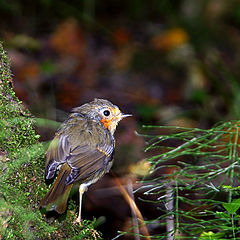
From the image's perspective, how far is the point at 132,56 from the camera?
8.69m

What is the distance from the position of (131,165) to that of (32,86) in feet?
9.59

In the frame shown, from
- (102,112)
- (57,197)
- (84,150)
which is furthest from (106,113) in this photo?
(57,197)

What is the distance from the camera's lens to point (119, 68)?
8.52m

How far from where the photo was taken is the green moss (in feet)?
7.56

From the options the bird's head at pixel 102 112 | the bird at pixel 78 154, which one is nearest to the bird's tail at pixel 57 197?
the bird at pixel 78 154

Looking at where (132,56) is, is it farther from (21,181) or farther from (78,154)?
(21,181)

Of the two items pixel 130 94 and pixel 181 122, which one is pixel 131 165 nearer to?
pixel 181 122

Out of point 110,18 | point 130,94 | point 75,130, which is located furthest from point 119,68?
point 75,130

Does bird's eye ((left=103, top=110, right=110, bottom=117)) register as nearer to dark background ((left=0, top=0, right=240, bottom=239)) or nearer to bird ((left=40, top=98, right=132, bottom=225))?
bird ((left=40, top=98, right=132, bottom=225))

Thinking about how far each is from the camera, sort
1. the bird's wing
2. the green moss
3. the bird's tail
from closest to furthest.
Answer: the green moss, the bird's tail, the bird's wing

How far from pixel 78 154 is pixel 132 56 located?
235 inches

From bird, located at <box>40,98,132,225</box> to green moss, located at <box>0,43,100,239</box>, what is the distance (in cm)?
7

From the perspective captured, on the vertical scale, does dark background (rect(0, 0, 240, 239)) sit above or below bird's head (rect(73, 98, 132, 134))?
above

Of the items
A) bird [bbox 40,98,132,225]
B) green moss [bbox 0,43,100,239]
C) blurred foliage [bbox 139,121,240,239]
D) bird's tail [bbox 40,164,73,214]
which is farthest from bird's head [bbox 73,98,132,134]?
bird's tail [bbox 40,164,73,214]
